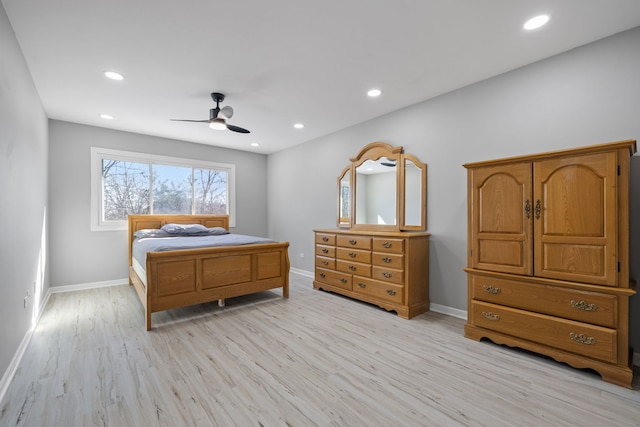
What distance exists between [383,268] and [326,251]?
1.06 metres

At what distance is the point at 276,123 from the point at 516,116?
10.1 feet

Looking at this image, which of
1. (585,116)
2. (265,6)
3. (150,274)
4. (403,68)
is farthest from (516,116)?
(150,274)

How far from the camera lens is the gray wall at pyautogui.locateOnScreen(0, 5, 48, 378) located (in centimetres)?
198

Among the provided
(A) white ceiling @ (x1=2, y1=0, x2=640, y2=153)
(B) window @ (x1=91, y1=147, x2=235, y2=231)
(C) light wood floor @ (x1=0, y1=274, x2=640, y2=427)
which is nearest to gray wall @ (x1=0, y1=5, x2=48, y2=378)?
(A) white ceiling @ (x1=2, y1=0, x2=640, y2=153)

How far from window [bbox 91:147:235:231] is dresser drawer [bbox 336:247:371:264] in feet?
9.82

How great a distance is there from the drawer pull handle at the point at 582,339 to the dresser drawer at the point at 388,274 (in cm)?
148

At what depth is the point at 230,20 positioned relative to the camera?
211cm

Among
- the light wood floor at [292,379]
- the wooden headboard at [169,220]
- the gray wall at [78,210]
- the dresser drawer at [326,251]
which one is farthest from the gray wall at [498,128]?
the gray wall at [78,210]

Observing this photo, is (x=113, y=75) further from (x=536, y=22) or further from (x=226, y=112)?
(x=536, y=22)

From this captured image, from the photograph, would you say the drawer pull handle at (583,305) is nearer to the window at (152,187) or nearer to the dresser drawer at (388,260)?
the dresser drawer at (388,260)

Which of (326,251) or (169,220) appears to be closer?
(326,251)

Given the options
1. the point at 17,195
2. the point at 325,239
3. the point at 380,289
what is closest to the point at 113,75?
the point at 17,195

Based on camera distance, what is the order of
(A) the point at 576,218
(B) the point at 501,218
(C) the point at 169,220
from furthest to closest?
(C) the point at 169,220 < (B) the point at 501,218 < (A) the point at 576,218

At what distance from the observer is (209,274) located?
11.0ft
